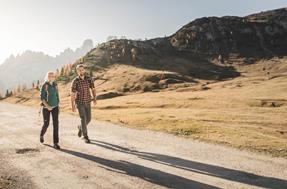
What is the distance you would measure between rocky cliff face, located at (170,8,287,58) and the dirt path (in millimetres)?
139558

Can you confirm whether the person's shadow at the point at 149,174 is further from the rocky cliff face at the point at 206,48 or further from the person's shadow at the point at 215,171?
the rocky cliff face at the point at 206,48

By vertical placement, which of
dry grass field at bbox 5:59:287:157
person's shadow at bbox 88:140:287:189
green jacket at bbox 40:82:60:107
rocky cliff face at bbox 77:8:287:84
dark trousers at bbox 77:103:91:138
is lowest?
dry grass field at bbox 5:59:287:157

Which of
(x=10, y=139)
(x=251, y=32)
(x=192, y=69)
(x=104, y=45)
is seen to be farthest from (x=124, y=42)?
(x=10, y=139)

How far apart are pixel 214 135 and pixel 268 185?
352 inches

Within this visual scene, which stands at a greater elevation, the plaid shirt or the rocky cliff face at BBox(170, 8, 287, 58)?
the rocky cliff face at BBox(170, 8, 287, 58)

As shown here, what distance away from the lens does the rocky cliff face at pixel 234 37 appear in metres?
156

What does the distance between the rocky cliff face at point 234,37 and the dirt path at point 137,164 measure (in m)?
140

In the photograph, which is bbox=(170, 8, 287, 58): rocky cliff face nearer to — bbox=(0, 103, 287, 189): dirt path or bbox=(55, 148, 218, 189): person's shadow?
bbox=(0, 103, 287, 189): dirt path

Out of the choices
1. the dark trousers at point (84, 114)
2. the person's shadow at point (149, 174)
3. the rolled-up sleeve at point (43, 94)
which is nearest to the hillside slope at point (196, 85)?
the person's shadow at point (149, 174)

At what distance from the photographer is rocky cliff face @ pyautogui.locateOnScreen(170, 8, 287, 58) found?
156 meters

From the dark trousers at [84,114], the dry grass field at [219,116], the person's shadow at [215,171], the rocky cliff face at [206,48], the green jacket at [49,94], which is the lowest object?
the dry grass field at [219,116]

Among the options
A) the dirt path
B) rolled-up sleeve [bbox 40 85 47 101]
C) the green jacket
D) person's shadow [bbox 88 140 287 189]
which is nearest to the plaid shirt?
the green jacket

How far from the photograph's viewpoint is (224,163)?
11.4 meters

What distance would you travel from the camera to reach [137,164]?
11.4 m
